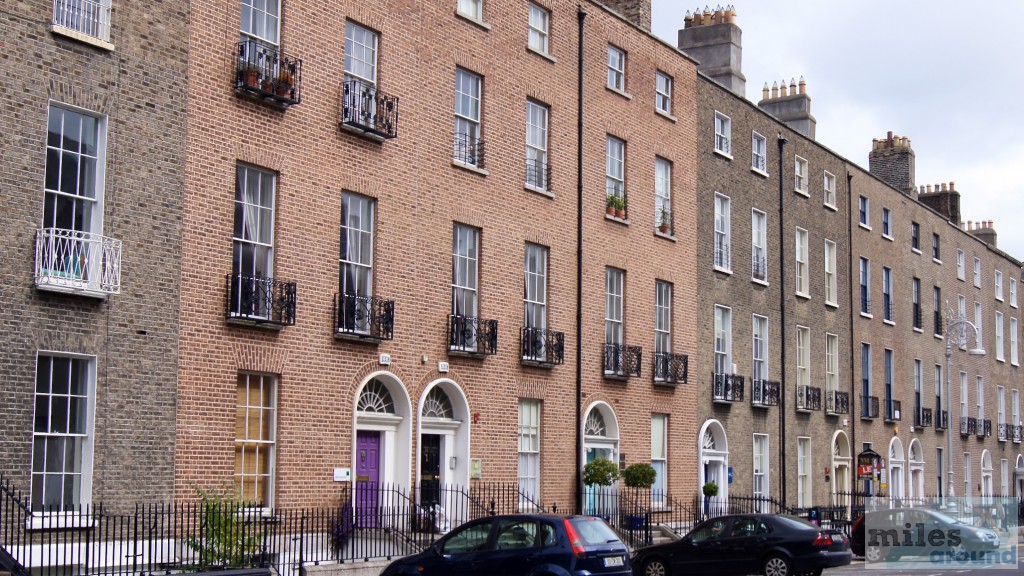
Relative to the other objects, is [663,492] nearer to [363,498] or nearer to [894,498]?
[363,498]

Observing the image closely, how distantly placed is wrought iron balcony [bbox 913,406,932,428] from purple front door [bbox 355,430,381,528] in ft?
99.0

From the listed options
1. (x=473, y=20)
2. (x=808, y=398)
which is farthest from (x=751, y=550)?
(x=808, y=398)

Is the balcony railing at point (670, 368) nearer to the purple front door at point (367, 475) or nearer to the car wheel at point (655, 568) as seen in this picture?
the car wheel at point (655, 568)

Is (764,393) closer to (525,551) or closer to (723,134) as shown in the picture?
(723,134)

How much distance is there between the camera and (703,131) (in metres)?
36.7

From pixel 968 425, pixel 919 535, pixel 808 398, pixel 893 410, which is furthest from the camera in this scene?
pixel 968 425

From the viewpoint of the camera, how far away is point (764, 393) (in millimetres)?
38531

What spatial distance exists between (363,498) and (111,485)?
579cm

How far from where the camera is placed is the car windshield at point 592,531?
62.1 feet

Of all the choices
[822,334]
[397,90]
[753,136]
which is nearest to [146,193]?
[397,90]

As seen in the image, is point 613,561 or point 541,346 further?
point 541,346

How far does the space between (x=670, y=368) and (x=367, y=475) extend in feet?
36.9

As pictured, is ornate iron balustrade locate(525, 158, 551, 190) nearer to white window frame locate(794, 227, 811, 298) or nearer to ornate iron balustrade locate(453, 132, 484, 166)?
ornate iron balustrade locate(453, 132, 484, 166)

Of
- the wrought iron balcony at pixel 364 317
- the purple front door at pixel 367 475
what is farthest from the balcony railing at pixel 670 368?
the wrought iron balcony at pixel 364 317
